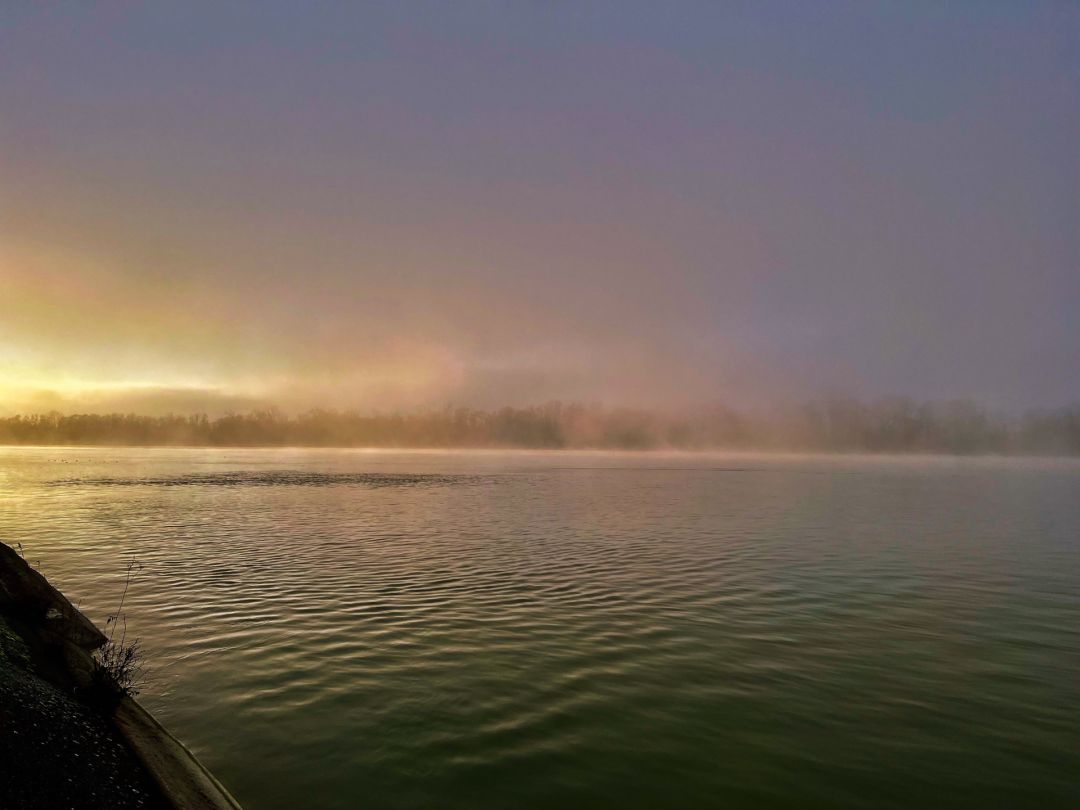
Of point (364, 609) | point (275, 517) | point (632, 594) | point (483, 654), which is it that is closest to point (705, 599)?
point (632, 594)

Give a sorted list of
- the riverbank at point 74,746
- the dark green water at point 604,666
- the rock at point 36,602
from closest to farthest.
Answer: the riverbank at point 74,746 < the dark green water at point 604,666 < the rock at point 36,602

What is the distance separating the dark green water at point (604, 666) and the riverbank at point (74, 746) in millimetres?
1000

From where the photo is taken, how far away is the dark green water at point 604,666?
360 inches

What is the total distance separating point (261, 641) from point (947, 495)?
8332 cm

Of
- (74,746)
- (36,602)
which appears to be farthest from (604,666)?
(36,602)

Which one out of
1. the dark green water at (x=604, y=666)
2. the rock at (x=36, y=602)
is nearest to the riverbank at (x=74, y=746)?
the rock at (x=36, y=602)

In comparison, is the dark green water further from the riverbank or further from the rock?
the rock

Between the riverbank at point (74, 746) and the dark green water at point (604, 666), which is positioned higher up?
the riverbank at point (74, 746)

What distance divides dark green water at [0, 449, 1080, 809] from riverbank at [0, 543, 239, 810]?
1.00m

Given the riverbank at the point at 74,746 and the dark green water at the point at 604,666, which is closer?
the riverbank at the point at 74,746

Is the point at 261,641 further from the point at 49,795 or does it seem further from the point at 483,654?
the point at 49,795

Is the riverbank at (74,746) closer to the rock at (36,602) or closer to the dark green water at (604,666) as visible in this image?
the rock at (36,602)

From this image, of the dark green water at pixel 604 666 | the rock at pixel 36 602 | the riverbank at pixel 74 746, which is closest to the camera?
the riverbank at pixel 74 746

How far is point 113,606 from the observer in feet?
61.7
